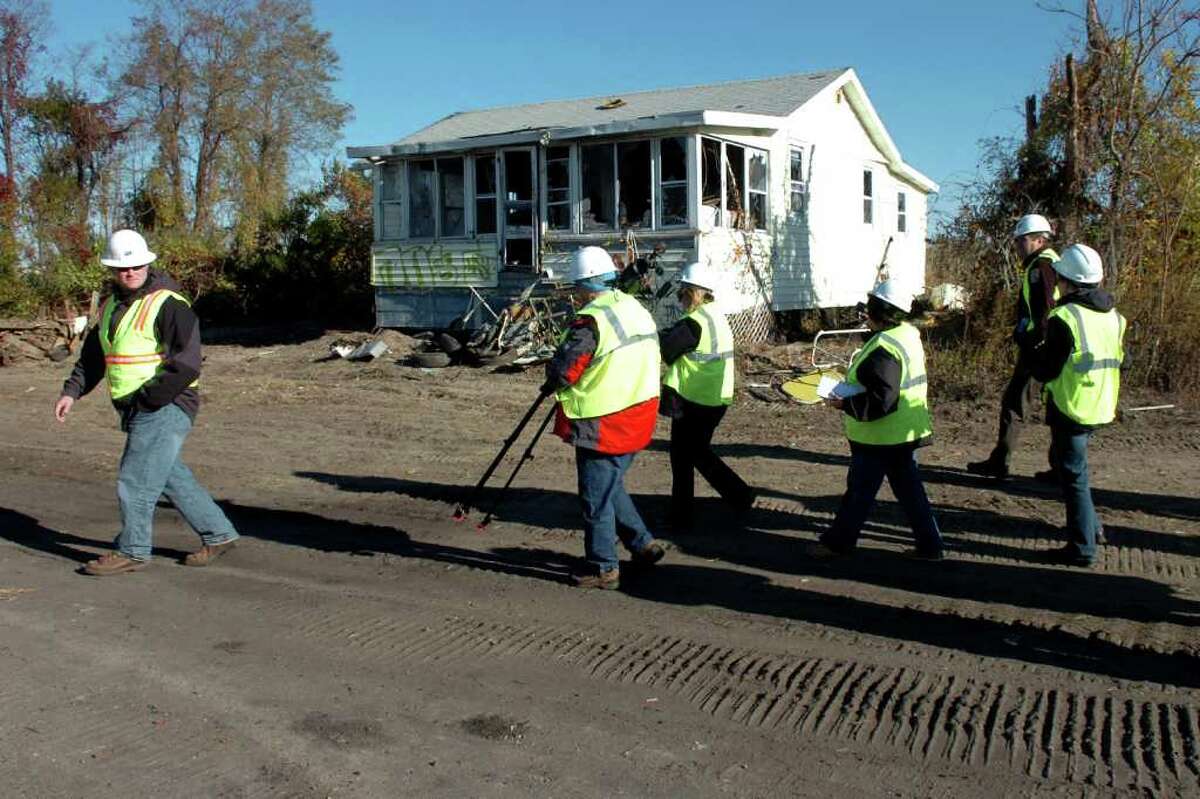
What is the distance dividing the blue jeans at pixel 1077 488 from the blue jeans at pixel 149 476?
16.6 feet

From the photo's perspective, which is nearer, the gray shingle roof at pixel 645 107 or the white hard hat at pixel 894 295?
the white hard hat at pixel 894 295

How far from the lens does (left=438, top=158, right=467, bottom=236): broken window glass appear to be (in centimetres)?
2058

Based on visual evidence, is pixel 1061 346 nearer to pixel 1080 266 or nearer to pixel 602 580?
pixel 1080 266

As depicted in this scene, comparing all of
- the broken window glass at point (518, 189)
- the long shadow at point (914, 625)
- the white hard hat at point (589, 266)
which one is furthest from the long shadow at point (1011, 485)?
the broken window glass at point (518, 189)

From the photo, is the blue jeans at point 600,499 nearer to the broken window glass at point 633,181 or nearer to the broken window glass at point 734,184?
the broken window glass at point 633,181

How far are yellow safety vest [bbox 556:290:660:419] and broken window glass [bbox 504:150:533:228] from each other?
13.9m

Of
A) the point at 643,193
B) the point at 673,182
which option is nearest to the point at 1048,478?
the point at 673,182

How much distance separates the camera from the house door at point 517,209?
64.4 ft

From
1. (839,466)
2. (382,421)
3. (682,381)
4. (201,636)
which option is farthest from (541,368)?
(201,636)

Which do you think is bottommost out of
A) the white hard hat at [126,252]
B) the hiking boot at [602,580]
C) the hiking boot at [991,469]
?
the hiking boot at [602,580]

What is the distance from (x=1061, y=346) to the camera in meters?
6.23

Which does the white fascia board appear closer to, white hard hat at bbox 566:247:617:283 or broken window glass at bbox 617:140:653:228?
broken window glass at bbox 617:140:653:228

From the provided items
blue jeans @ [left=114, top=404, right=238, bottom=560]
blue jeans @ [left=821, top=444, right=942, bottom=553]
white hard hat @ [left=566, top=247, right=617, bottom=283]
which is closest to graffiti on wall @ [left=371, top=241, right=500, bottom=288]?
blue jeans @ [left=114, top=404, right=238, bottom=560]

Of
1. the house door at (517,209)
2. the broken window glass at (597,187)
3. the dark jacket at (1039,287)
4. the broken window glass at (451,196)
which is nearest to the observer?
the dark jacket at (1039,287)
